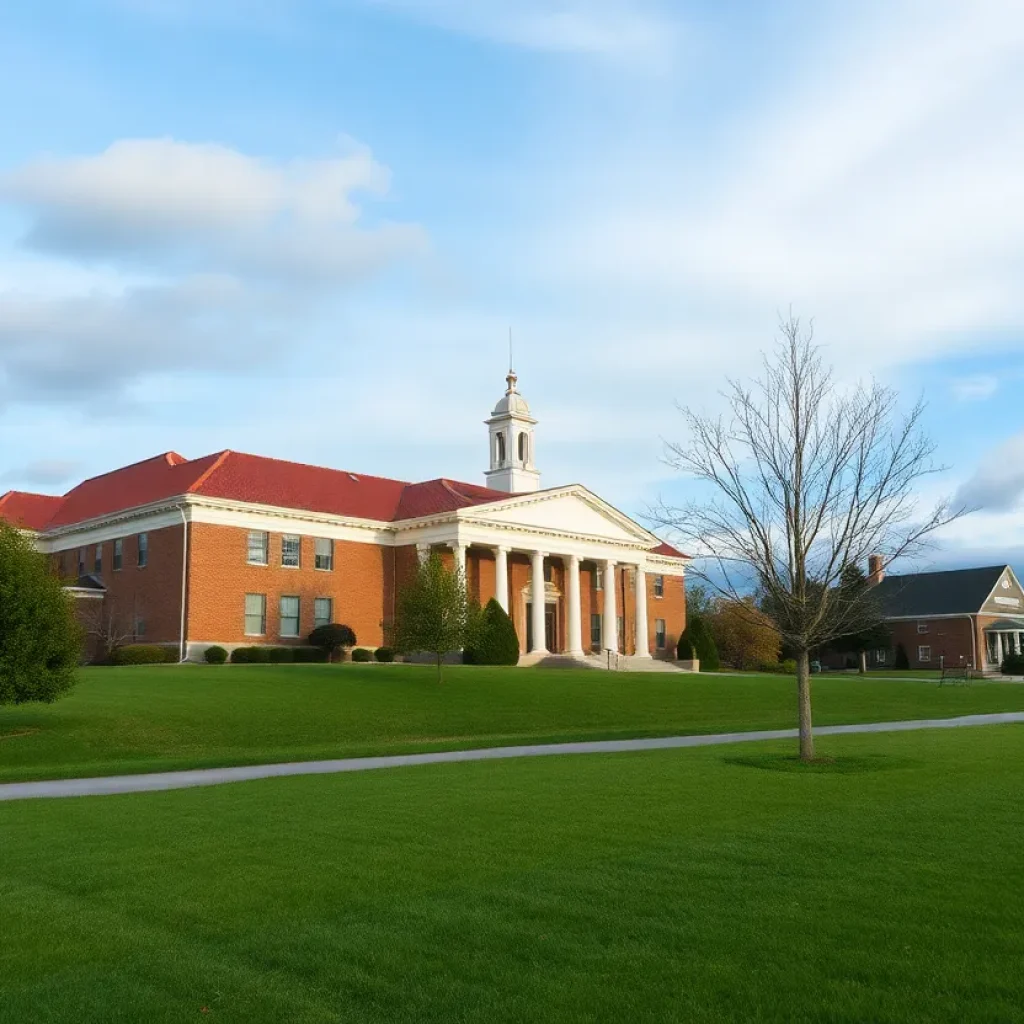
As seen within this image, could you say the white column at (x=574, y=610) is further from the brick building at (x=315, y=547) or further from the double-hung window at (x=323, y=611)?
the double-hung window at (x=323, y=611)

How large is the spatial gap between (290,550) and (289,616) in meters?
2.98

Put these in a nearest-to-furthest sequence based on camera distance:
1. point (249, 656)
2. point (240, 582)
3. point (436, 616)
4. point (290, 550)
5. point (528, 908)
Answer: point (528, 908), point (436, 616), point (249, 656), point (240, 582), point (290, 550)

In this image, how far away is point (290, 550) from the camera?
4881cm

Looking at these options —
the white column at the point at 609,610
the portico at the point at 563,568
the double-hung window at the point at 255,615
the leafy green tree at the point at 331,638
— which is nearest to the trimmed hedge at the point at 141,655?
the double-hung window at the point at 255,615

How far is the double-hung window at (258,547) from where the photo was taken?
4741cm

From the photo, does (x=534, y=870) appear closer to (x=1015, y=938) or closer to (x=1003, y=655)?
(x=1015, y=938)

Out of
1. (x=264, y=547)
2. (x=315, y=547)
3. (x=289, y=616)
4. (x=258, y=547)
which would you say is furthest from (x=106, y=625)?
(x=315, y=547)

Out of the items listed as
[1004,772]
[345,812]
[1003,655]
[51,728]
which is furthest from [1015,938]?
[1003,655]

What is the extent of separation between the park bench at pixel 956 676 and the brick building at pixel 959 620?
2551mm

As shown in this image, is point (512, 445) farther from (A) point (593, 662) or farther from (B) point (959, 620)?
(B) point (959, 620)

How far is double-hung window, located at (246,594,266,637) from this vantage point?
4694 cm

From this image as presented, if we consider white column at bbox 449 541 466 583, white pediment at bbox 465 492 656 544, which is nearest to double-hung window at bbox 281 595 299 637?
white column at bbox 449 541 466 583

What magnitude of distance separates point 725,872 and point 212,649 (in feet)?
125

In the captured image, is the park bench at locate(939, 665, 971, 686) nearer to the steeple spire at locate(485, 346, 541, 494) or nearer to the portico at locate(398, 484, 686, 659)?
the portico at locate(398, 484, 686, 659)
